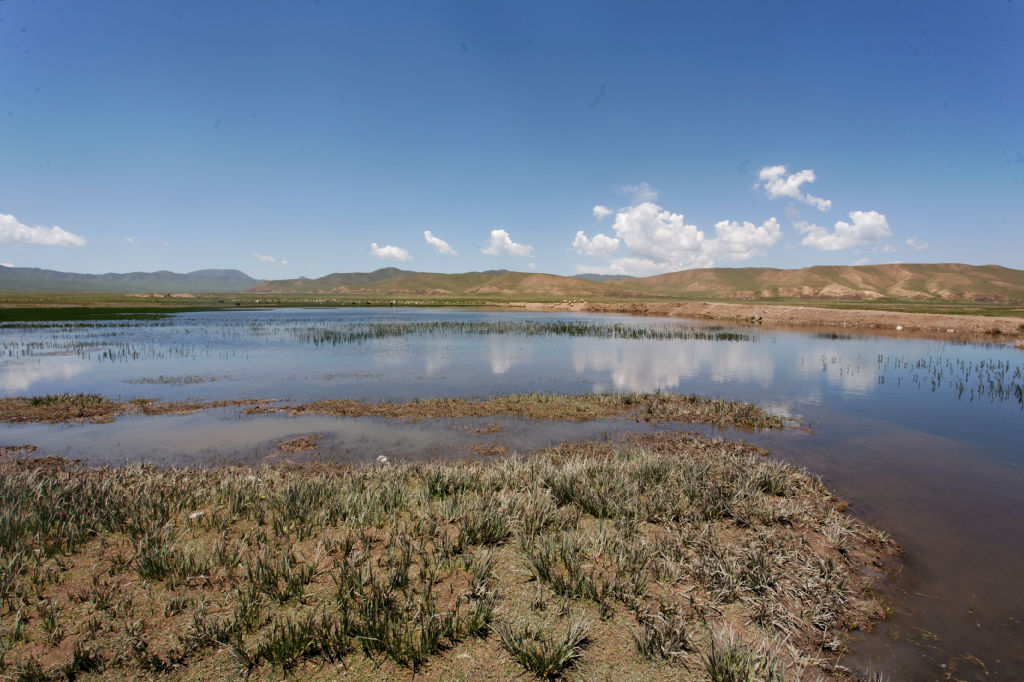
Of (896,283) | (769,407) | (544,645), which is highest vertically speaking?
(896,283)

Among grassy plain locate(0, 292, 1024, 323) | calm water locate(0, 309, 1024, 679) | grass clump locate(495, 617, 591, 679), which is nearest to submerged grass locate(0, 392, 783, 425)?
calm water locate(0, 309, 1024, 679)

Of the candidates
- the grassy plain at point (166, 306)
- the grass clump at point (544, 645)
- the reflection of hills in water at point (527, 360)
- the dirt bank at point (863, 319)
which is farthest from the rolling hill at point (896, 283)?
the grass clump at point (544, 645)

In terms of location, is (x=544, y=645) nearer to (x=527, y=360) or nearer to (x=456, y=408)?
(x=456, y=408)

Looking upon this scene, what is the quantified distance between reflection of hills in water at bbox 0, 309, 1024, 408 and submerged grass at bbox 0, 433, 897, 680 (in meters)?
12.0

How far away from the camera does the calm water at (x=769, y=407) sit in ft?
21.1

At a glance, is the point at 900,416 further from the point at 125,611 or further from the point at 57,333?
the point at 57,333

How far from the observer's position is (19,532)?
21.2ft

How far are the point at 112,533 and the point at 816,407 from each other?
67.8 ft

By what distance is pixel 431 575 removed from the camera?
5.74 m

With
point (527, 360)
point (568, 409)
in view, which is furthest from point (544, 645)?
point (527, 360)

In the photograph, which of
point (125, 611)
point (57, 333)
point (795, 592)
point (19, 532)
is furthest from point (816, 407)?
point (57, 333)

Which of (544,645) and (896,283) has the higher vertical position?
(896,283)

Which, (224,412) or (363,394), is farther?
(363,394)

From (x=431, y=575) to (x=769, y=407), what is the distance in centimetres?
1596
